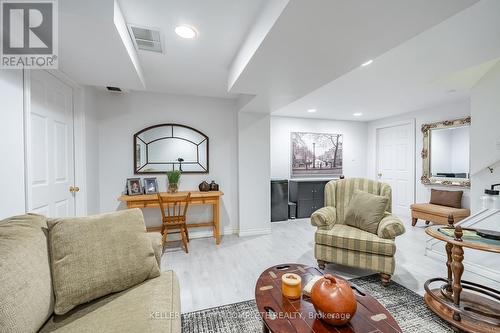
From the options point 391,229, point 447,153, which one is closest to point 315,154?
point 447,153

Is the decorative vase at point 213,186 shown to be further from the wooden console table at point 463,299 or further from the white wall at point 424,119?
the white wall at point 424,119

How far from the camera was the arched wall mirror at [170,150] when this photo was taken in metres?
3.26

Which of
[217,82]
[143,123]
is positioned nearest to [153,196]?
[143,123]

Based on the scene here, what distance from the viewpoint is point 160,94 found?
3346 millimetres

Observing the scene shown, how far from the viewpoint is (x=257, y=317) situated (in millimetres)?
1644

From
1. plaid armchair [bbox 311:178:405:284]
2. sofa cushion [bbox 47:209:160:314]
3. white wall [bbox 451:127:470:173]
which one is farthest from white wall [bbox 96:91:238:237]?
white wall [bbox 451:127:470:173]

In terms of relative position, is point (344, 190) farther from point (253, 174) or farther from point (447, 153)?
point (447, 153)

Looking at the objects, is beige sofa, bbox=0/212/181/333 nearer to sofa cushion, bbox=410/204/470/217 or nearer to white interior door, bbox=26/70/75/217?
white interior door, bbox=26/70/75/217

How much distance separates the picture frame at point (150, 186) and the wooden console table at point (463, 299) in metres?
3.22

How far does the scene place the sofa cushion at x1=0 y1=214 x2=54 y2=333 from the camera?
81 centimetres

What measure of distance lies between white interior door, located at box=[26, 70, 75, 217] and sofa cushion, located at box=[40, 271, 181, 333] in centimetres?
122

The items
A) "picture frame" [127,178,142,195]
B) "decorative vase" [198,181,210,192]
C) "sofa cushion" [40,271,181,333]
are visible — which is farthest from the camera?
"decorative vase" [198,181,210,192]

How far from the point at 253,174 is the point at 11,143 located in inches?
108

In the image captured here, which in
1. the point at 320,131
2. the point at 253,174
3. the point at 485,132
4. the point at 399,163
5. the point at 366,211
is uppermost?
the point at 320,131
